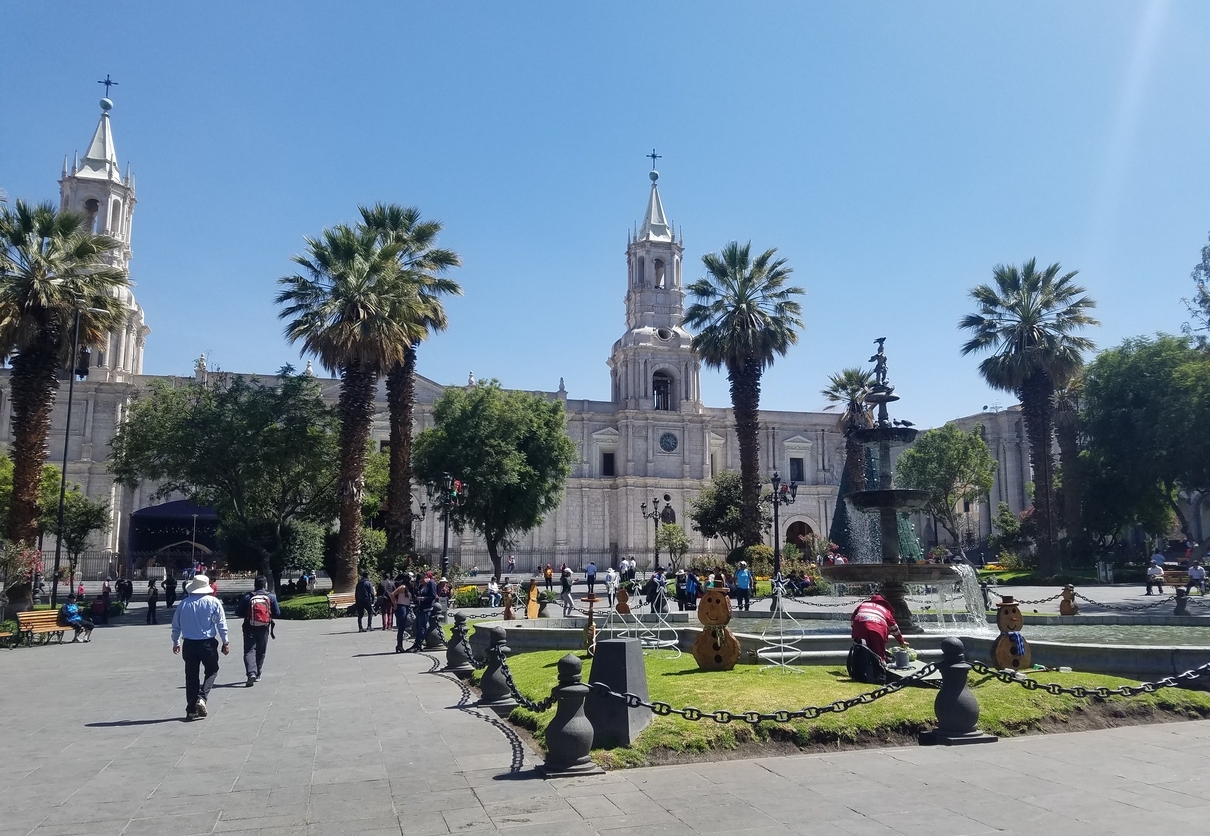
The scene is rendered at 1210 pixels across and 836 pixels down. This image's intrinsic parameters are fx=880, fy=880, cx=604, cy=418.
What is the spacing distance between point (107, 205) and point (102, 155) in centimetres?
345

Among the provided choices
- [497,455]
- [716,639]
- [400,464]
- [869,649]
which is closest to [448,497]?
[400,464]

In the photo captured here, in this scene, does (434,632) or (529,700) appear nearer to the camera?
(529,700)

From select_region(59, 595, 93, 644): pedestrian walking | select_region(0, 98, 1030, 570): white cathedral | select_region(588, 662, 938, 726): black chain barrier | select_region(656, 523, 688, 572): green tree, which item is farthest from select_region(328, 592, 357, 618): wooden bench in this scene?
select_region(0, 98, 1030, 570): white cathedral

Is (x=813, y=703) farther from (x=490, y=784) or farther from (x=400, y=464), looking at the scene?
(x=400, y=464)

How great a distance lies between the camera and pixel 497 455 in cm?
3500

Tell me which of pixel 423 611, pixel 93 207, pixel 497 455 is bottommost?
pixel 423 611

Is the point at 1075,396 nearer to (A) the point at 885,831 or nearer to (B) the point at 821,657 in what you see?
(B) the point at 821,657

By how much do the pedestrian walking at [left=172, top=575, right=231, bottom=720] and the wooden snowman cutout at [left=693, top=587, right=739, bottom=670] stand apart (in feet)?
16.8

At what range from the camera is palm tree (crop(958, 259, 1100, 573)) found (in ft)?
117

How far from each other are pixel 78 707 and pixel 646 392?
4881cm

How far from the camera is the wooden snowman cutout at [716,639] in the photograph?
9.94 metres

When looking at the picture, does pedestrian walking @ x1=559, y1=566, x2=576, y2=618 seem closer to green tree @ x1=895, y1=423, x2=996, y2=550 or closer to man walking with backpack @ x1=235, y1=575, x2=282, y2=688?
man walking with backpack @ x1=235, y1=575, x2=282, y2=688

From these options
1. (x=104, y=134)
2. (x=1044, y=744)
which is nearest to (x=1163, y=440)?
(x=1044, y=744)

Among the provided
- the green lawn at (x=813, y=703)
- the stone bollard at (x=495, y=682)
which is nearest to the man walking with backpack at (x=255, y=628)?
the stone bollard at (x=495, y=682)
